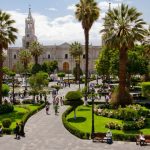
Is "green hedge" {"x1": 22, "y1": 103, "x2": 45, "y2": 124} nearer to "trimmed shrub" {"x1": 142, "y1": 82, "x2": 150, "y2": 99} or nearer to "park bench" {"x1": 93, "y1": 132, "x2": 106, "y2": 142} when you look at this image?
"park bench" {"x1": 93, "y1": 132, "x2": 106, "y2": 142}

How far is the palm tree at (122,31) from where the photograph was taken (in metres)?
39.4

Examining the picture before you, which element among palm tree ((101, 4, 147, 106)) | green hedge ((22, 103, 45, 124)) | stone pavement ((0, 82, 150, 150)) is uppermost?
A: palm tree ((101, 4, 147, 106))

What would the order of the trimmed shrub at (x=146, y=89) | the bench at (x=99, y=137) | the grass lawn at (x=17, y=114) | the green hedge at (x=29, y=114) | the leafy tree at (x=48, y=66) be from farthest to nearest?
1. the leafy tree at (x=48, y=66)
2. the trimmed shrub at (x=146, y=89)
3. the grass lawn at (x=17, y=114)
4. the green hedge at (x=29, y=114)
5. the bench at (x=99, y=137)

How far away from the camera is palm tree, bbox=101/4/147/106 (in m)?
39.4

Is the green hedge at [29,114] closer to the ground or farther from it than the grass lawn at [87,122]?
farther from it

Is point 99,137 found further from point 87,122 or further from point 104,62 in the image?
point 104,62

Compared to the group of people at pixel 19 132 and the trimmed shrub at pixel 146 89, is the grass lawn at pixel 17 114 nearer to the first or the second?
the group of people at pixel 19 132

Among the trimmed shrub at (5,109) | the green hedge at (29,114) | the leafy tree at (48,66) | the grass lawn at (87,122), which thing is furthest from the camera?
the leafy tree at (48,66)

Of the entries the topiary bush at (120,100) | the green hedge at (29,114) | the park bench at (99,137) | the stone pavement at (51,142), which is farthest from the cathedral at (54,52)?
the park bench at (99,137)

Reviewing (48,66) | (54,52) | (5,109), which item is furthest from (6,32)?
(54,52)

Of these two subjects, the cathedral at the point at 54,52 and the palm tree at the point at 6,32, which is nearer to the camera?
the palm tree at the point at 6,32

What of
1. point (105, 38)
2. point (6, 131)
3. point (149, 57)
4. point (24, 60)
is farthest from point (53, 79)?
point (6, 131)

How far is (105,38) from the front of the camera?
40625mm

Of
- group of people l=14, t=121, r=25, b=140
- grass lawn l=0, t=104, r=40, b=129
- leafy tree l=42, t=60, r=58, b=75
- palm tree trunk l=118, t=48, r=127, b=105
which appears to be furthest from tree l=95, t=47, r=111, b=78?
group of people l=14, t=121, r=25, b=140
